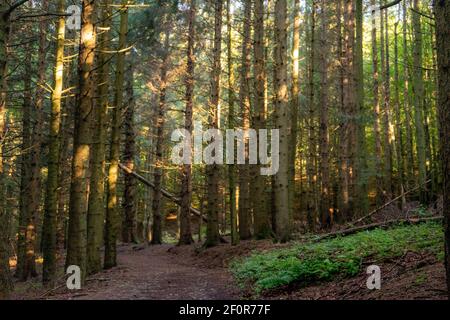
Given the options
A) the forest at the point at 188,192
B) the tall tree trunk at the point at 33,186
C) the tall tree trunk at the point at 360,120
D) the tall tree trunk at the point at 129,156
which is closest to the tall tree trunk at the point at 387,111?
the forest at the point at 188,192

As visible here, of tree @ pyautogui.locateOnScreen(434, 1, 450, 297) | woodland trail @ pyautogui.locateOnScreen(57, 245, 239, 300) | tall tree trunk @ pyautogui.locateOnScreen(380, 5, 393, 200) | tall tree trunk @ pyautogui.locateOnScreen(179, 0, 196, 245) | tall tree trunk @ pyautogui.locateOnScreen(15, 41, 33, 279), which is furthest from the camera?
tall tree trunk @ pyautogui.locateOnScreen(380, 5, 393, 200)

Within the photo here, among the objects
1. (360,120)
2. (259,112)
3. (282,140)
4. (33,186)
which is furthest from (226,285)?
(33,186)

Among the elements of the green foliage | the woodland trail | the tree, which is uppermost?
the tree

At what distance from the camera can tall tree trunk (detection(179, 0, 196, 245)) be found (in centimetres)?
1725

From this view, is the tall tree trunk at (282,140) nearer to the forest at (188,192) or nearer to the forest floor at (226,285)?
the forest at (188,192)

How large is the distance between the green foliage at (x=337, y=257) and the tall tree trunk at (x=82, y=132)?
12.2 ft

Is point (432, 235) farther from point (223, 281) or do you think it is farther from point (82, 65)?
point (82, 65)

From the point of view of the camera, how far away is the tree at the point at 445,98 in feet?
13.5

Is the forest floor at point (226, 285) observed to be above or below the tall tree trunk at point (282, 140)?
below

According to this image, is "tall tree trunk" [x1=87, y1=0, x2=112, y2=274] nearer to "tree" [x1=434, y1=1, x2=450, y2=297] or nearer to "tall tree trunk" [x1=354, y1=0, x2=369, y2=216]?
"tall tree trunk" [x1=354, y1=0, x2=369, y2=216]

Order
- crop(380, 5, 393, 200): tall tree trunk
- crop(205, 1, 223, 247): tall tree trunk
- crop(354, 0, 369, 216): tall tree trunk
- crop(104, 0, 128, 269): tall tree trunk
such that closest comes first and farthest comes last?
crop(104, 0, 128, 269): tall tree trunk
crop(354, 0, 369, 216): tall tree trunk
crop(205, 1, 223, 247): tall tree trunk
crop(380, 5, 393, 200): tall tree trunk

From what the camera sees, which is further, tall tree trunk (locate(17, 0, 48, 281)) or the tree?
tall tree trunk (locate(17, 0, 48, 281))

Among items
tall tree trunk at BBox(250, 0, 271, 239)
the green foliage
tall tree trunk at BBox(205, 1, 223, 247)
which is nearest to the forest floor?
the green foliage

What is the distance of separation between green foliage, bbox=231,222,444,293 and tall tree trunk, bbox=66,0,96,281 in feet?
12.2
